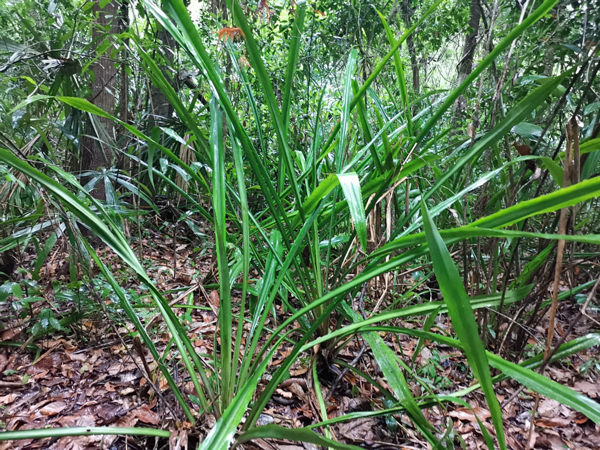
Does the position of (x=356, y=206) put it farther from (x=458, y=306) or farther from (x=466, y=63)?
(x=466, y=63)

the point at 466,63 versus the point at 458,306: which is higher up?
the point at 466,63

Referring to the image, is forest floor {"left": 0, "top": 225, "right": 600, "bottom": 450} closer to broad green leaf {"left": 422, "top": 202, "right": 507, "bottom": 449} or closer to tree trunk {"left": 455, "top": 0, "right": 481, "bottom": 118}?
broad green leaf {"left": 422, "top": 202, "right": 507, "bottom": 449}

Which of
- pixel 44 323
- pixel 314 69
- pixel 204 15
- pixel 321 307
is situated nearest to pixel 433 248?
pixel 321 307

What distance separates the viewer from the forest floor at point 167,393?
2.30 ft

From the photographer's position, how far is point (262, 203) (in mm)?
1643

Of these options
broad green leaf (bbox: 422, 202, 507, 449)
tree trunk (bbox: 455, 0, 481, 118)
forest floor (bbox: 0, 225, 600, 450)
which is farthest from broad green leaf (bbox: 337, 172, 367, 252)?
A: tree trunk (bbox: 455, 0, 481, 118)

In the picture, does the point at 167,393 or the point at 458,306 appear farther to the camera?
the point at 167,393

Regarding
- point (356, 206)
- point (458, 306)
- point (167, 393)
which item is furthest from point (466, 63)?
point (167, 393)

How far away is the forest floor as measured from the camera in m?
0.70

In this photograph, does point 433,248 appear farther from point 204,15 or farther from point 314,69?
point 204,15

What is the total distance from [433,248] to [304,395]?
25.0 inches

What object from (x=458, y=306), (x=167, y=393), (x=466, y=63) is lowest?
(x=167, y=393)

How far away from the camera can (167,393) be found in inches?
30.8

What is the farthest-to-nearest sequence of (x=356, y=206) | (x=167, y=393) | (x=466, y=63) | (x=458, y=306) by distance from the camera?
(x=466, y=63), (x=167, y=393), (x=356, y=206), (x=458, y=306)
